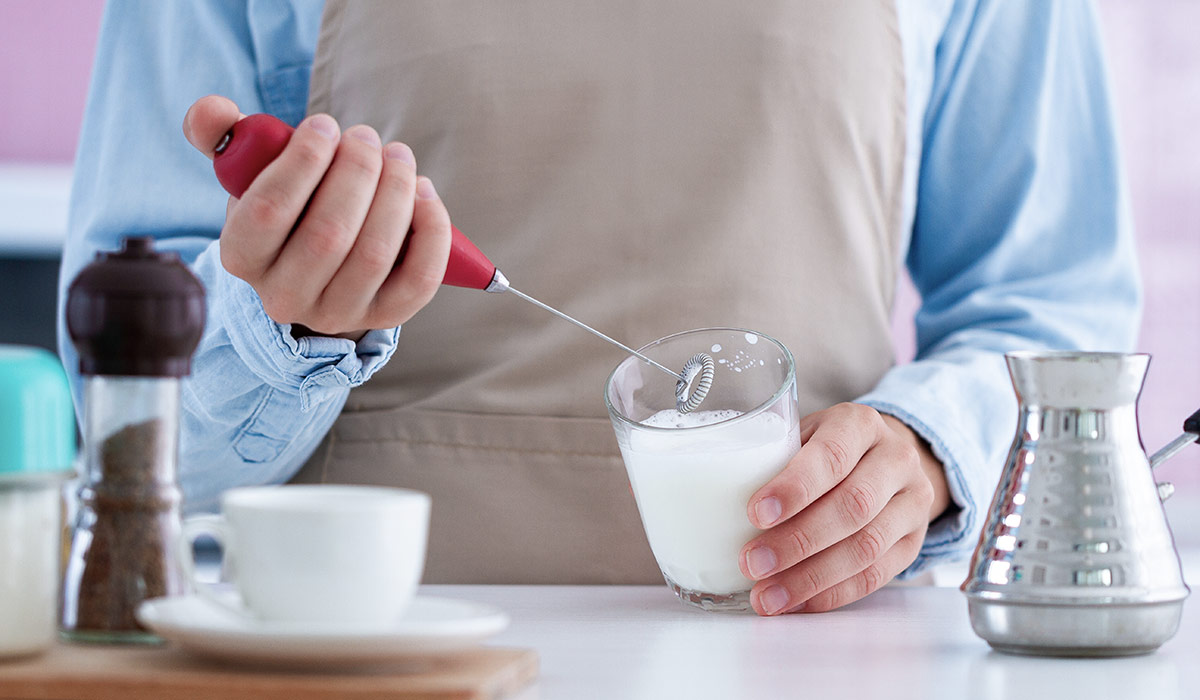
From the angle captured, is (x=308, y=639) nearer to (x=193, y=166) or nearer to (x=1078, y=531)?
(x=1078, y=531)

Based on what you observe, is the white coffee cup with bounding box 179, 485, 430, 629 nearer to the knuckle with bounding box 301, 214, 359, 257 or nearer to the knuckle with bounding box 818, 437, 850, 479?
the knuckle with bounding box 301, 214, 359, 257

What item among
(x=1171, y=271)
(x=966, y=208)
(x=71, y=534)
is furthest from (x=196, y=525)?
(x=1171, y=271)

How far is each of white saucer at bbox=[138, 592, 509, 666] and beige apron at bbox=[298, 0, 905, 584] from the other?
0.56 meters

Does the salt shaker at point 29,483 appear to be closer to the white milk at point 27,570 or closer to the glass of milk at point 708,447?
the white milk at point 27,570

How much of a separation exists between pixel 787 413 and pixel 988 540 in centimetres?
16

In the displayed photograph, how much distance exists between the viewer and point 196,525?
47cm

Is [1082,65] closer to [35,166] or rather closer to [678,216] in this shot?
[678,216]

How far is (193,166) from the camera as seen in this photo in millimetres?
1014

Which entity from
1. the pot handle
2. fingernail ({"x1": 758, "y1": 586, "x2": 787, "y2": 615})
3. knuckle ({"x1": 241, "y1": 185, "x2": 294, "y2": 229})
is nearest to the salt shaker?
knuckle ({"x1": 241, "y1": 185, "x2": 294, "y2": 229})

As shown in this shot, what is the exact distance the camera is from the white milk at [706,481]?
0.69 m

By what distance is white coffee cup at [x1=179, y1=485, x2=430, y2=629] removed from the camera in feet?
1.39

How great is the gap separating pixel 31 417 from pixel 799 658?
0.38 meters

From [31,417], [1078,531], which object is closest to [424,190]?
[31,417]

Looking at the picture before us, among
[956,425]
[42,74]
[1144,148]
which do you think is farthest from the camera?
[1144,148]
